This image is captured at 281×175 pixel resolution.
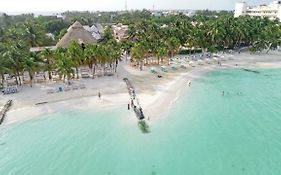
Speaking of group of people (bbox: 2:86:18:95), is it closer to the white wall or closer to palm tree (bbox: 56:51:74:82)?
palm tree (bbox: 56:51:74:82)

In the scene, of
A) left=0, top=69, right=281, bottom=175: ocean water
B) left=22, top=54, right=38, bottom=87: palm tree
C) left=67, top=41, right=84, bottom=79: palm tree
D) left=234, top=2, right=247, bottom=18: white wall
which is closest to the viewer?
left=0, top=69, right=281, bottom=175: ocean water

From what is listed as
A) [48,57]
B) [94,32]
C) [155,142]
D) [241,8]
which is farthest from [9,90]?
[241,8]

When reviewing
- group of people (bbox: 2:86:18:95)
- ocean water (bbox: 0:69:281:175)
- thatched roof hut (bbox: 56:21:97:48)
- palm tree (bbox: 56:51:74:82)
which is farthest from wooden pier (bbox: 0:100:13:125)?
thatched roof hut (bbox: 56:21:97:48)

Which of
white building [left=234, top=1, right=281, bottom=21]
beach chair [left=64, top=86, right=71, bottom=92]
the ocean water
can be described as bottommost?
the ocean water

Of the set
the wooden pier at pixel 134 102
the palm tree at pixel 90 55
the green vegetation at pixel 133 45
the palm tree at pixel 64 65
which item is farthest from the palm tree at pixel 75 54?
the wooden pier at pixel 134 102

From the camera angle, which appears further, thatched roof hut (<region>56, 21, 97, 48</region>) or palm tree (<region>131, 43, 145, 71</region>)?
thatched roof hut (<region>56, 21, 97, 48</region>)

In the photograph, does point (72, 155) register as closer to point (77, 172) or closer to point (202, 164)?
point (77, 172)
